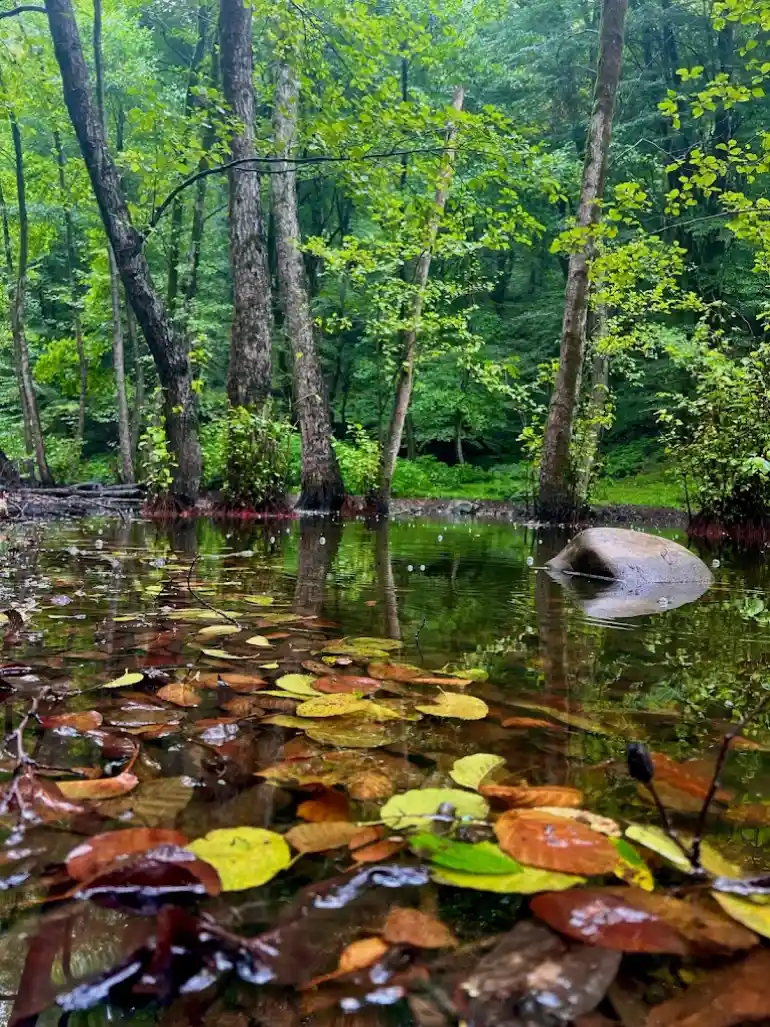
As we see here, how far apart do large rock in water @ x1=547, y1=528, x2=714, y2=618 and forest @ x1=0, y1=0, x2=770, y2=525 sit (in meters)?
1.47

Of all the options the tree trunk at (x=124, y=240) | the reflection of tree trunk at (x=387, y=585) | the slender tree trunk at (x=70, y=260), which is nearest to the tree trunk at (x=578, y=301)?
the reflection of tree trunk at (x=387, y=585)

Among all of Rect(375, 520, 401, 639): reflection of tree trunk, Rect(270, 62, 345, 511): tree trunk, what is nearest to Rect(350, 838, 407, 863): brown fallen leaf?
Rect(375, 520, 401, 639): reflection of tree trunk

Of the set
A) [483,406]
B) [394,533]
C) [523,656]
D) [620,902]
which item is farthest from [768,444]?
[483,406]

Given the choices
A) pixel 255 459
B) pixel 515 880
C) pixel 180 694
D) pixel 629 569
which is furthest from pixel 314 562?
pixel 255 459

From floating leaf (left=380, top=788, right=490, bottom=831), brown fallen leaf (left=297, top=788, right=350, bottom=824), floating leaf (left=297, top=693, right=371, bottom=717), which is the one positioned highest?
floating leaf (left=380, top=788, right=490, bottom=831)

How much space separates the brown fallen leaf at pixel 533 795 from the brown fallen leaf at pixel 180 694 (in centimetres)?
76

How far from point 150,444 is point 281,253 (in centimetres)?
410

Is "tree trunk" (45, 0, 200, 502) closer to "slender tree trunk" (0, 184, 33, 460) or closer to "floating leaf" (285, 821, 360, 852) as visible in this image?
"floating leaf" (285, 821, 360, 852)

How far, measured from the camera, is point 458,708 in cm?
165

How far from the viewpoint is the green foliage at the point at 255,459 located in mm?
9250

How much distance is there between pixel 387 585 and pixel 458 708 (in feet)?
7.57

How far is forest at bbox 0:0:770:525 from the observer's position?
5961 millimetres

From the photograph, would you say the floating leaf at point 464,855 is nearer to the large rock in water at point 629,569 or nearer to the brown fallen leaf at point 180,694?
the brown fallen leaf at point 180,694

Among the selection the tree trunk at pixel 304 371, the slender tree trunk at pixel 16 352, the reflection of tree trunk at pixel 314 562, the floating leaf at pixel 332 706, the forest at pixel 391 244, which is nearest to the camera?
the floating leaf at pixel 332 706
